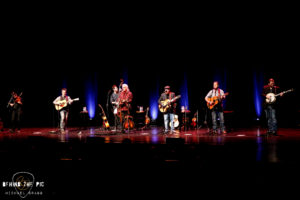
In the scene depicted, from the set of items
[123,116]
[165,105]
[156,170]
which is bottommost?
[156,170]

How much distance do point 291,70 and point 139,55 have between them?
26.6ft

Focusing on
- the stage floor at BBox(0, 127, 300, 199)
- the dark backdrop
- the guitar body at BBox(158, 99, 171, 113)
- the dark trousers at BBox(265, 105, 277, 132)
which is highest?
the dark backdrop

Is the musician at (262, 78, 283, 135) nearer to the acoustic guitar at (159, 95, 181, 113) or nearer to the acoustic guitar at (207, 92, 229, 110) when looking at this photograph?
the acoustic guitar at (207, 92, 229, 110)

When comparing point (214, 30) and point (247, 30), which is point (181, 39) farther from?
point (247, 30)

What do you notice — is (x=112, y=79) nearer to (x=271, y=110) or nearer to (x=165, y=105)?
(x=165, y=105)

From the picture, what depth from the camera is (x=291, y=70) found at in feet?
38.9

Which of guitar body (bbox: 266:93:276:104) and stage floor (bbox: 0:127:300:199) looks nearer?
stage floor (bbox: 0:127:300:199)

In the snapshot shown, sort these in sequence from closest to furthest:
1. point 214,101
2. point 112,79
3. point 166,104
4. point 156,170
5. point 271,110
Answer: point 156,170 < point 271,110 < point 214,101 < point 166,104 < point 112,79

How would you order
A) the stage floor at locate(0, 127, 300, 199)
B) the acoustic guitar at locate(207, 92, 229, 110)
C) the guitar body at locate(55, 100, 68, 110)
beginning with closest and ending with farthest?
1. the stage floor at locate(0, 127, 300, 199)
2. the acoustic guitar at locate(207, 92, 229, 110)
3. the guitar body at locate(55, 100, 68, 110)

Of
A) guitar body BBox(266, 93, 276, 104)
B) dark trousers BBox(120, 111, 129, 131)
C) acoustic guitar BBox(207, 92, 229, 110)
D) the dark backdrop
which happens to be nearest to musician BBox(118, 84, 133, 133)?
dark trousers BBox(120, 111, 129, 131)

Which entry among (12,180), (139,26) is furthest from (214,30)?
(12,180)

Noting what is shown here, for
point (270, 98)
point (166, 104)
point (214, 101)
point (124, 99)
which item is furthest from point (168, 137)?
point (270, 98)

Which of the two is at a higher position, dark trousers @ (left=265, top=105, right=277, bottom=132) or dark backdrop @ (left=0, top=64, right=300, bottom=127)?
dark backdrop @ (left=0, top=64, right=300, bottom=127)

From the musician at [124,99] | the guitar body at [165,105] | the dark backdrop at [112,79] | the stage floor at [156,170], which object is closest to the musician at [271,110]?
the guitar body at [165,105]
